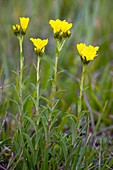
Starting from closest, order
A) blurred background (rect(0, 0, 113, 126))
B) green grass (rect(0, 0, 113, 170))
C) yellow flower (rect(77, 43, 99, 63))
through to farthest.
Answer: yellow flower (rect(77, 43, 99, 63)), green grass (rect(0, 0, 113, 170)), blurred background (rect(0, 0, 113, 126))

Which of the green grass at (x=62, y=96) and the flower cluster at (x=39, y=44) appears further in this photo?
the green grass at (x=62, y=96)

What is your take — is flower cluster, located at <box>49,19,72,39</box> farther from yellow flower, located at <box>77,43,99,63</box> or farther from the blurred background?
the blurred background

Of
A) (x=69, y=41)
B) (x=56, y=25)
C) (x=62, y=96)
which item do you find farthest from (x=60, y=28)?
(x=69, y=41)

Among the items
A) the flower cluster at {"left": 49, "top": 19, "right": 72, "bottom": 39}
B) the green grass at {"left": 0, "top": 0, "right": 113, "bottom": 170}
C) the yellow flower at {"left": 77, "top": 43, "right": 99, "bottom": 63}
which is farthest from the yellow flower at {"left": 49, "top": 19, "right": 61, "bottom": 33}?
the green grass at {"left": 0, "top": 0, "right": 113, "bottom": 170}

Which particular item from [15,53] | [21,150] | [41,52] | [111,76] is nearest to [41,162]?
[21,150]

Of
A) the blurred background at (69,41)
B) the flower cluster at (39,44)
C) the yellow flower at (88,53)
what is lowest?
the yellow flower at (88,53)

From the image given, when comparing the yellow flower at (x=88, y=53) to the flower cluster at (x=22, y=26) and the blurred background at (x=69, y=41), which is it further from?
the blurred background at (x=69, y=41)

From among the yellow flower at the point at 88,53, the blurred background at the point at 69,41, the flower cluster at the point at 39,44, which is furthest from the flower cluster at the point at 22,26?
the blurred background at the point at 69,41

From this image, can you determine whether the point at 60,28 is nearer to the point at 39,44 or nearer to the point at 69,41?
the point at 39,44
